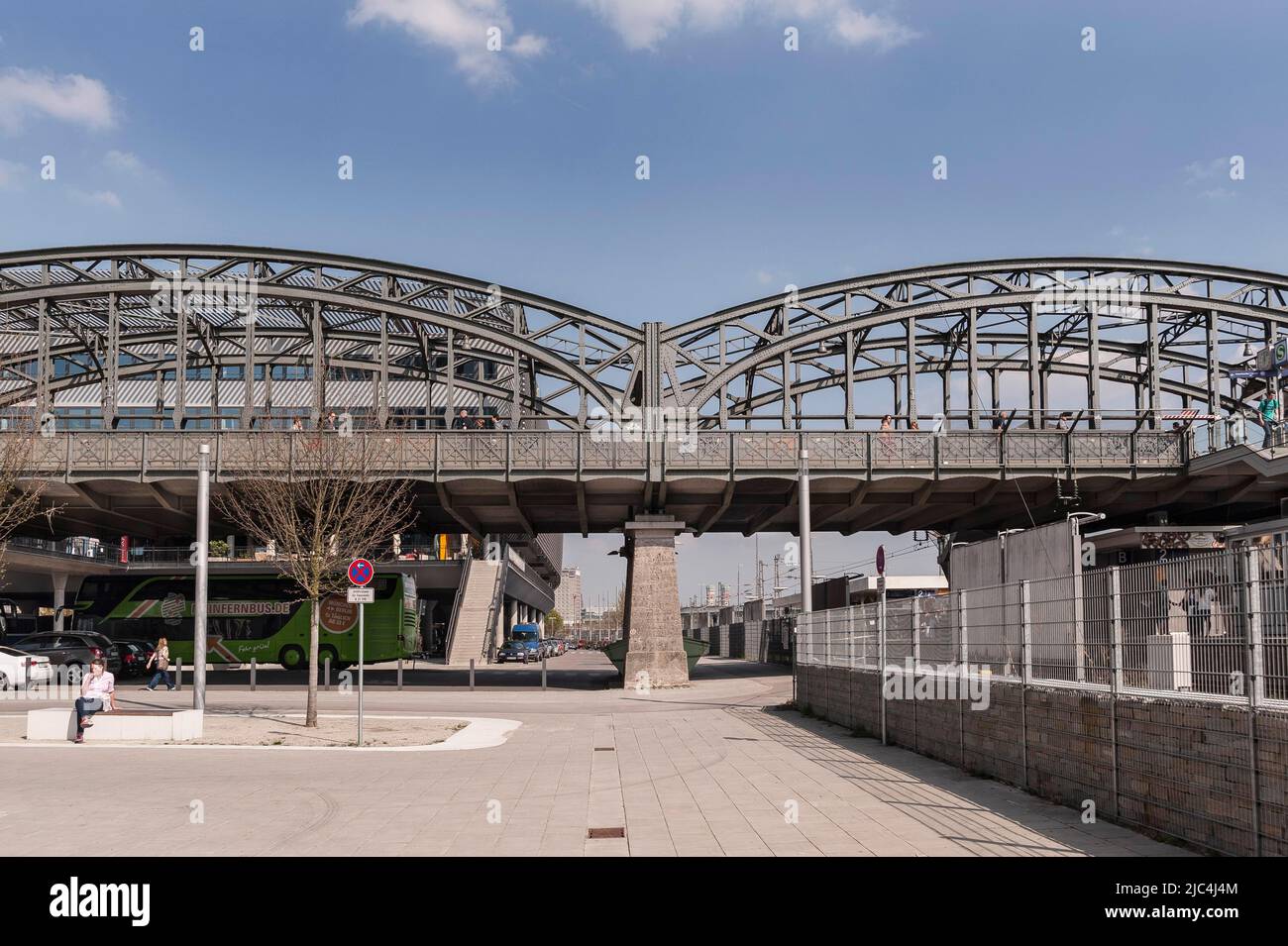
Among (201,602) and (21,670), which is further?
(21,670)

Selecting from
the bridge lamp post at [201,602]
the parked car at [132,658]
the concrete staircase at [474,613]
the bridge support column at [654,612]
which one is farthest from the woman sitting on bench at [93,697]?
the concrete staircase at [474,613]

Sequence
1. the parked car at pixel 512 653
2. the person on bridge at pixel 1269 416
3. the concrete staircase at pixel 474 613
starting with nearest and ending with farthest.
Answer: the person on bridge at pixel 1269 416 → the concrete staircase at pixel 474 613 → the parked car at pixel 512 653

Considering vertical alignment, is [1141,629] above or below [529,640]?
above

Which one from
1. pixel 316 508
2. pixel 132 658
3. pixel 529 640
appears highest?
pixel 316 508

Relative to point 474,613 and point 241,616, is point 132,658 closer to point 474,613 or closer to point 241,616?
point 241,616

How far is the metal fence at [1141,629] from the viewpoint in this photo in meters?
8.46

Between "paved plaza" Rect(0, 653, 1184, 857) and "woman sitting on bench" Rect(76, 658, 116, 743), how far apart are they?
2.05ft

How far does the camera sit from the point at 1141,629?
10.3 meters

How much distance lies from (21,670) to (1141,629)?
3296 cm

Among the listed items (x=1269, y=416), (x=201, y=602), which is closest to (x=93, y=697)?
(x=201, y=602)

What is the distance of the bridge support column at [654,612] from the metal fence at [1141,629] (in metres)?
22.9

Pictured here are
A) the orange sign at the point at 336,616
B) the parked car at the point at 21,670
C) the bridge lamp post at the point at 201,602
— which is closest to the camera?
the bridge lamp post at the point at 201,602

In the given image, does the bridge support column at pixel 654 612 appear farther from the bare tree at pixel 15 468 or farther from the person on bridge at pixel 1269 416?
the person on bridge at pixel 1269 416

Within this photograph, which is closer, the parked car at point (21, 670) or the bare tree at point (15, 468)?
the bare tree at point (15, 468)
